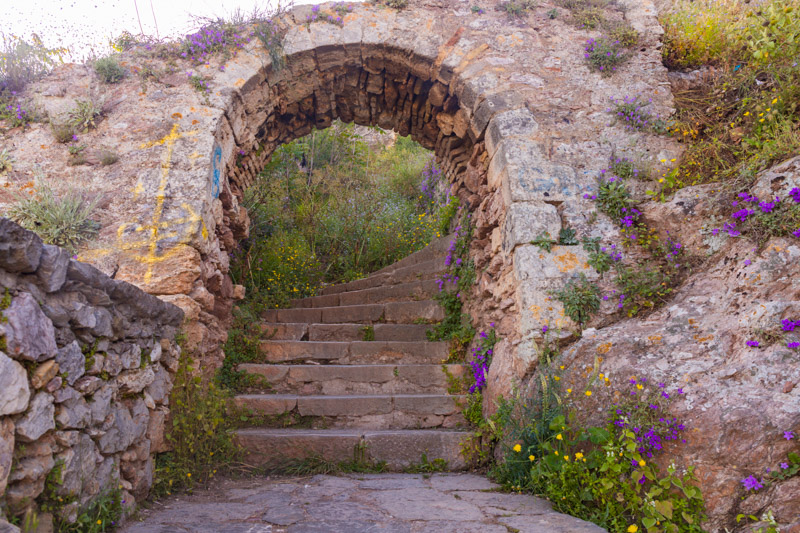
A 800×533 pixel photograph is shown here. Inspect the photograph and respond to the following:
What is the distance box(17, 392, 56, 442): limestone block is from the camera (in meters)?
1.46

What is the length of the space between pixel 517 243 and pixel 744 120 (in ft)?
6.17


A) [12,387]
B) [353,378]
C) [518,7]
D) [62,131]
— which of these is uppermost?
[518,7]

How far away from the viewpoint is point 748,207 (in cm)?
279

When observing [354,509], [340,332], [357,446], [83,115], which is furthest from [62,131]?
[354,509]

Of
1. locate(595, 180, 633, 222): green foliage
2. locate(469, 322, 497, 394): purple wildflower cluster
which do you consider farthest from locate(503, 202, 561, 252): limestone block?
locate(469, 322, 497, 394): purple wildflower cluster

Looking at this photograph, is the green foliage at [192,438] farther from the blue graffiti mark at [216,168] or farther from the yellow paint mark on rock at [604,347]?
the yellow paint mark on rock at [604,347]

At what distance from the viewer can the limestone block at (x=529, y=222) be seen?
11.4 feet

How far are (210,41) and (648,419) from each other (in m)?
4.39

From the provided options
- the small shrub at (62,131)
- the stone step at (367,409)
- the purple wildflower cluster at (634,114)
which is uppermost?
the purple wildflower cluster at (634,114)

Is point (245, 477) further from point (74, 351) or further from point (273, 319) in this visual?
point (273, 319)

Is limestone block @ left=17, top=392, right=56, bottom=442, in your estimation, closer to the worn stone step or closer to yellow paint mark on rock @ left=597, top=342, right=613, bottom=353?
yellow paint mark on rock @ left=597, top=342, right=613, bottom=353

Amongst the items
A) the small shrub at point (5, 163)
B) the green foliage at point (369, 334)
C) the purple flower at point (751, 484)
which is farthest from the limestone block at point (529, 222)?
the small shrub at point (5, 163)

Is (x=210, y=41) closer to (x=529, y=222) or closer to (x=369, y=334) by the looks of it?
(x=369, y=334)

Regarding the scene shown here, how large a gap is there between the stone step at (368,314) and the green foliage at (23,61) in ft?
9.76
